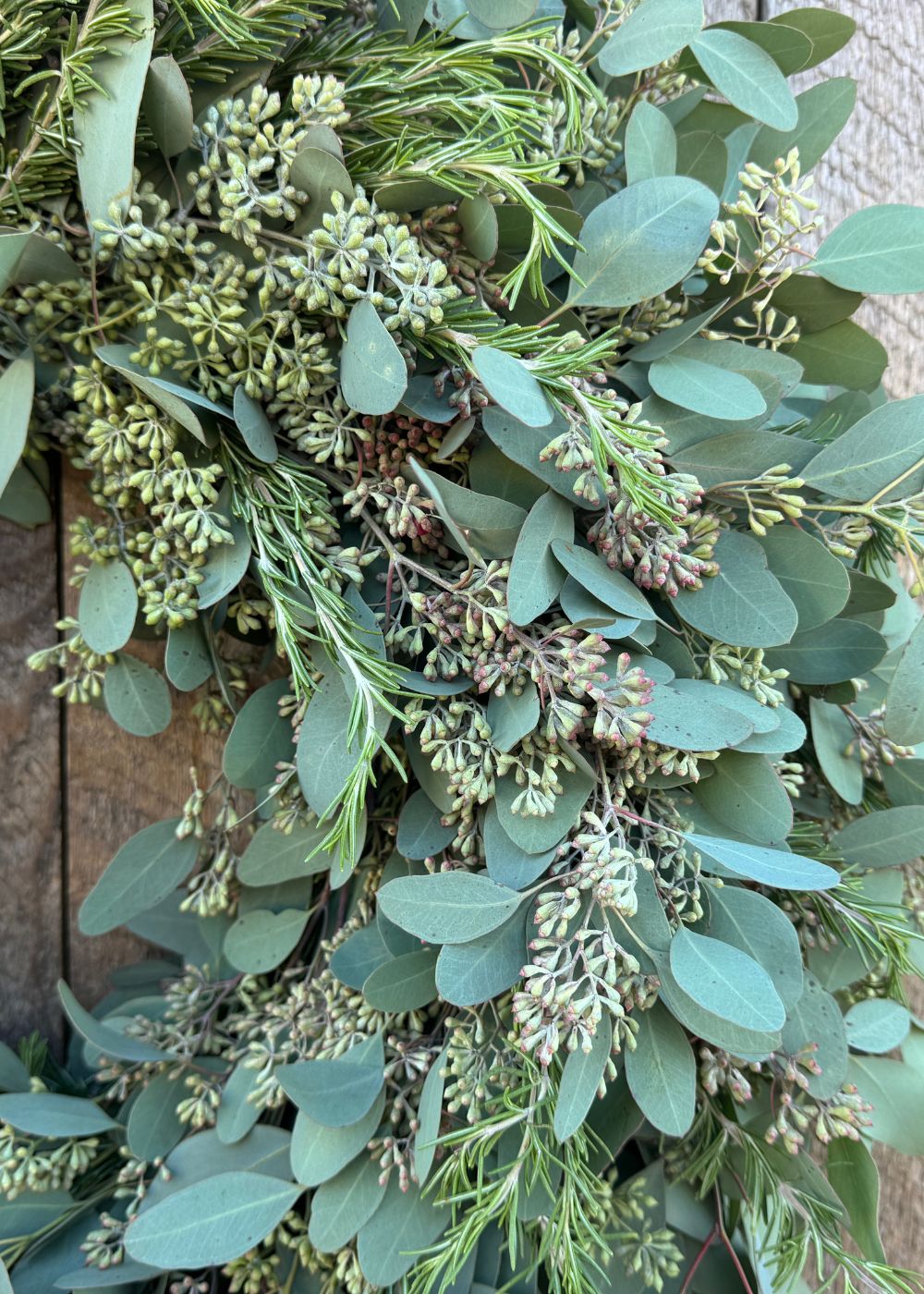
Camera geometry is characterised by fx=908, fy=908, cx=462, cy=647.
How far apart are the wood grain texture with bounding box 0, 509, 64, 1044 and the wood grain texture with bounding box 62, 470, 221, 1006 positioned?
0.01m

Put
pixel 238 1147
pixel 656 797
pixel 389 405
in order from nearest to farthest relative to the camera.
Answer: pixel 389 405 < pixel 656 797 < pixel 238 1147

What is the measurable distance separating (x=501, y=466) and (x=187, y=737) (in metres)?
0.47

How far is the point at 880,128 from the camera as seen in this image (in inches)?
36.7

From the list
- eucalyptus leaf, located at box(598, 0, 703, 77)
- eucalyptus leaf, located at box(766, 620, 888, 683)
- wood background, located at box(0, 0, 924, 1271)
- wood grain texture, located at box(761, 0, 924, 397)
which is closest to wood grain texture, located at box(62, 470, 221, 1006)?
wood background, located at box(0, 0, 924, 1271)

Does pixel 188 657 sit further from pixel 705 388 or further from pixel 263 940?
pixel 705 388

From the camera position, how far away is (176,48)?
605 millimetres

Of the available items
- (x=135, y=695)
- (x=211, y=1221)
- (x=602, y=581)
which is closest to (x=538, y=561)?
(x=602, y=581)

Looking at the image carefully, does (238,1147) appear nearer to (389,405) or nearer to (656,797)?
(656,797)

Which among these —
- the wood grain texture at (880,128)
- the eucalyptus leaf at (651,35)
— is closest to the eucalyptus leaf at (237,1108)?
the eucalyptus leaf at (651,35)

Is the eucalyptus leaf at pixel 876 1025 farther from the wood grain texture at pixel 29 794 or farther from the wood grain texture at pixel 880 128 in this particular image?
the wood grain texture at pixel 29 794

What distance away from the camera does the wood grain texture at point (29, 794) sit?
0.89m

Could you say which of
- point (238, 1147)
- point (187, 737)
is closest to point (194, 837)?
point (187, 737)

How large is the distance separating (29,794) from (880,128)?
43.2 inches

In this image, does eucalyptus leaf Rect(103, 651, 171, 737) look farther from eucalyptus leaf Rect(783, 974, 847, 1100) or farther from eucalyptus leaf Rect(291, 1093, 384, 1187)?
eucalyptus leaf Rect(783, 974, 847, 1100)
